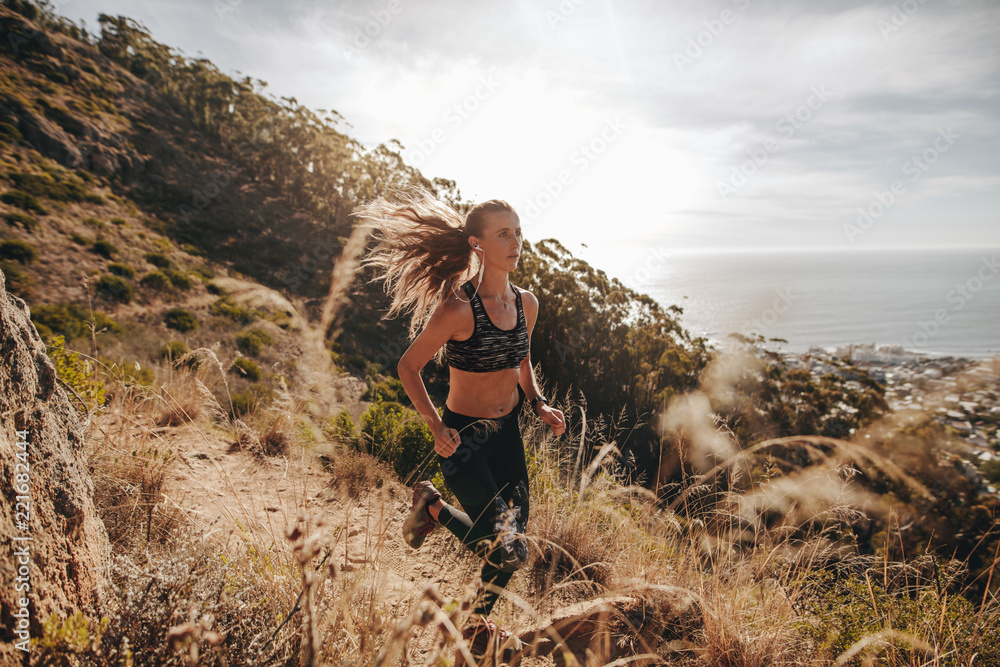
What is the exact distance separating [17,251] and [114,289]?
2.99m

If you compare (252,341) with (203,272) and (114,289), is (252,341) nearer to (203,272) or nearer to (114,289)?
(114,289)

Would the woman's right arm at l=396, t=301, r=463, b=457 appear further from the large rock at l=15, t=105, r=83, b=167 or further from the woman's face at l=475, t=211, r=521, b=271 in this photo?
the large rock at l=15, t=105, r=83, b=167

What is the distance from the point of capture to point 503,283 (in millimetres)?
2643

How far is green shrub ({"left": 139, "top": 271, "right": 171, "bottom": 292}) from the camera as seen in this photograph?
13438mm

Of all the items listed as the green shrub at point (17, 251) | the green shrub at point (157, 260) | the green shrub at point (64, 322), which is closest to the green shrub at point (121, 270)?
the green shrub at point (17, 251)

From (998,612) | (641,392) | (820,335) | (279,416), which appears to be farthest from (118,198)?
(820,335)

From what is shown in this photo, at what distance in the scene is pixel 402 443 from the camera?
466cm

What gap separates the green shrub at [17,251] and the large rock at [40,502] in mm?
15603

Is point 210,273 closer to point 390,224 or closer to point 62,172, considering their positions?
point 62,172

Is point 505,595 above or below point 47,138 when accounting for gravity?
below

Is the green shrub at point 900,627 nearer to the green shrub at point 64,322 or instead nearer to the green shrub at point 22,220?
the green shrub at point 64,322

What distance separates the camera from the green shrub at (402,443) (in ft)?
14.8

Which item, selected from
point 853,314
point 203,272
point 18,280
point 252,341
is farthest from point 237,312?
point 853,314

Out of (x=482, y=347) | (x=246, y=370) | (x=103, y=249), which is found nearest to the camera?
(x=482, y=347)
